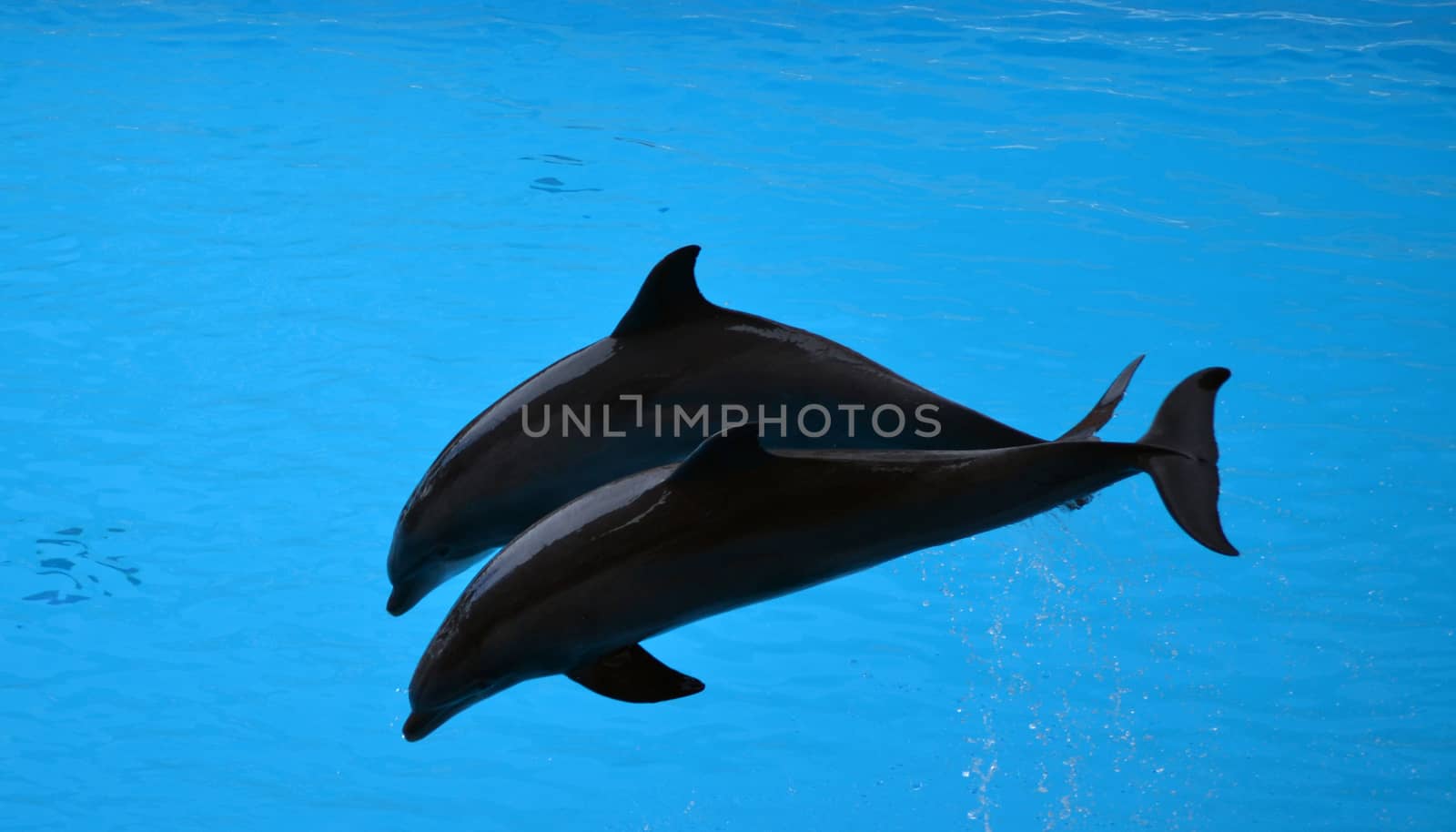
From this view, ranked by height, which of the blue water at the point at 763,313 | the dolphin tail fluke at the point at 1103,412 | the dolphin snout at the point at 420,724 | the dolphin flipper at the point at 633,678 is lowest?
the blue water at the point at 763,313

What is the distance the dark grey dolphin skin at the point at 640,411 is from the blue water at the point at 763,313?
231 cm

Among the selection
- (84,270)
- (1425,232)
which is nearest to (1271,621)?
(1425,232)

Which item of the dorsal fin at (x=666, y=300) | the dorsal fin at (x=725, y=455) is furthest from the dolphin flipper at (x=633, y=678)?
the dorsal fin at (x=666, y=300)

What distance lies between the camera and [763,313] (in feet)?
29.8

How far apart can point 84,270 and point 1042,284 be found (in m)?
6.72

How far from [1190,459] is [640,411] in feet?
3.93

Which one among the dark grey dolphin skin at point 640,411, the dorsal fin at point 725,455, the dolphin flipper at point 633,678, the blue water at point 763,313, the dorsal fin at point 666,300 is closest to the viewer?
the dorsal fin at point 725,455

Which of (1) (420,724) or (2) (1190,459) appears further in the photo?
(2) (1190,459)

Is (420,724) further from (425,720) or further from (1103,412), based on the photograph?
(1103,412)

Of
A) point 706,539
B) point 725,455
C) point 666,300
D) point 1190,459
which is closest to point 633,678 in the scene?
point 706,539

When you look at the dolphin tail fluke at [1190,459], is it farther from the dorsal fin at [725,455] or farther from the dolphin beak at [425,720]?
the dolphin beak at [425,720]

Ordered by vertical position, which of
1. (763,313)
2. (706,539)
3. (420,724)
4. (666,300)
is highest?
(666,300)

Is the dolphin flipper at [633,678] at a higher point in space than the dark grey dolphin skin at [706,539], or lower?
lower

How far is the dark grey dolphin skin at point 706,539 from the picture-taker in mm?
2676
